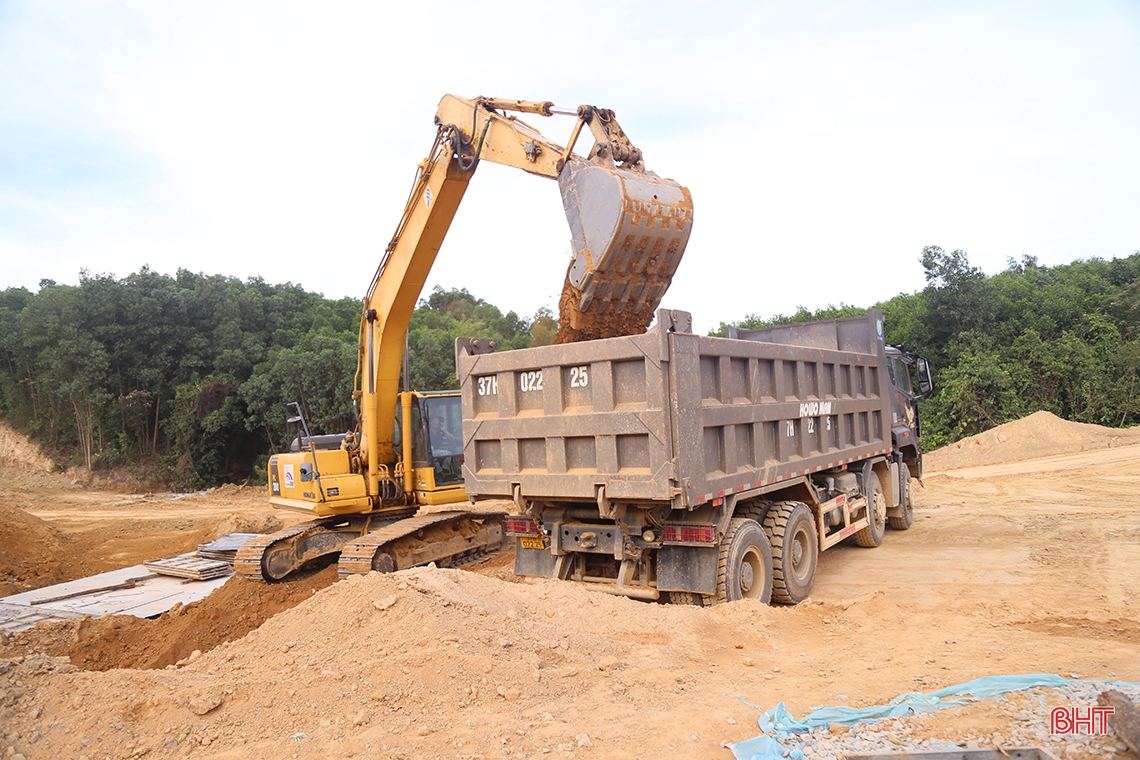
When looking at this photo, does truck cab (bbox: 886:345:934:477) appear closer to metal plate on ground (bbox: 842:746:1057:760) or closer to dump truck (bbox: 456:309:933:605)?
dump truck (bbox: 456:309:933:605)

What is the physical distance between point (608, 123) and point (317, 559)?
642cm

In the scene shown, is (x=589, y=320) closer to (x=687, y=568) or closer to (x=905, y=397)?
(x=687, y=568)

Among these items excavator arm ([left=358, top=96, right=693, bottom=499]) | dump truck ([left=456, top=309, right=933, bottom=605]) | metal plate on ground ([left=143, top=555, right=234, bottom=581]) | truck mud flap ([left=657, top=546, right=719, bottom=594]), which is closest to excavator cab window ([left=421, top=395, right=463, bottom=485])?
excavator arm ([left=358, top=96, right=693, bottom=499])

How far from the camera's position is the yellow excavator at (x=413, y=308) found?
21.4 ft

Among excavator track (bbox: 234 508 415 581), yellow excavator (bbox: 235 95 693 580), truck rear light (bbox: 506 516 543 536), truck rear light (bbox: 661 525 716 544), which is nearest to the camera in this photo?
truck rear light (bbox: 661 525 716 544)

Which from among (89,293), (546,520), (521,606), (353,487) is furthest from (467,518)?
(89,293)

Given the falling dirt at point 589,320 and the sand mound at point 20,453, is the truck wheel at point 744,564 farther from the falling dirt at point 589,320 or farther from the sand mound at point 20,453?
the sand mound at point 20,453

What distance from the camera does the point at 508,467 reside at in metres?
6.76

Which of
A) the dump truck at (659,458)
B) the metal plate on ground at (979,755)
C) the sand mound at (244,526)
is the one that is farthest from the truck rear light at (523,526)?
the sand mound at (244,526)

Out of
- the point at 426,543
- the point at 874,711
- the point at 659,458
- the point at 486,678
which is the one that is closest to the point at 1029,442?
the point at 426,543

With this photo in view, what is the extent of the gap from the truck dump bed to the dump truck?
0.01 metres

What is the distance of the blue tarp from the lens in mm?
3523

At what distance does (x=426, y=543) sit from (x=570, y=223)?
14.9 ft

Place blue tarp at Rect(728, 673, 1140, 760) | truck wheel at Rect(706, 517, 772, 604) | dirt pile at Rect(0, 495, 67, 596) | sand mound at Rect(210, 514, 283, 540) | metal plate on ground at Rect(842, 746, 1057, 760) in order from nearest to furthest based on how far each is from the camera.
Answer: metal plate on ground at Rect(842, 746, 1057, 760) → blue tarp at Rect(728, 673, 1140, 760) → truck wheel at Rect(706, 517, 772, 604) → dirt pile at Rect(0, 495, 67, 596) → sand mound at Rect(210, 514, 283, 540)
